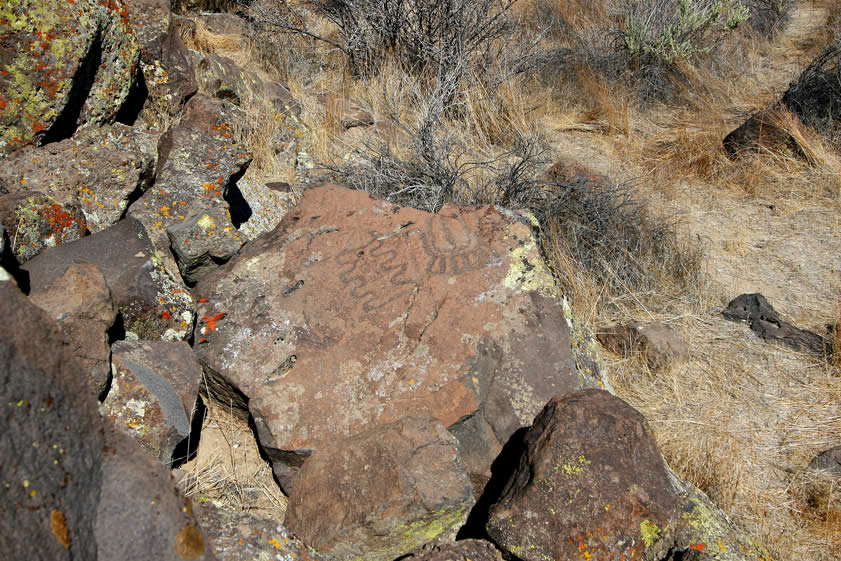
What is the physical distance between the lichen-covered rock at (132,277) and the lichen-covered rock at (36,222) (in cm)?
6

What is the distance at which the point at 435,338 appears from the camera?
2467mm

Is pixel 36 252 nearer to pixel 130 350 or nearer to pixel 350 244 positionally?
pixel 130 350

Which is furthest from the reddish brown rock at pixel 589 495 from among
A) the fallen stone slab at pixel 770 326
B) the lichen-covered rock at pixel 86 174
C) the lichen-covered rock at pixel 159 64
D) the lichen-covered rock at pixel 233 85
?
the lichen-covered rock at pixel 233 85

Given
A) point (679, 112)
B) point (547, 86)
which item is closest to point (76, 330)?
point (547, 86)

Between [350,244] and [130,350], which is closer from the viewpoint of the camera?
[130,350]

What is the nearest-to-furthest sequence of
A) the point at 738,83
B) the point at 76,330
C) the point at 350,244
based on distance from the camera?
the point at 76,330, the point at 350,244, the point at 738,83

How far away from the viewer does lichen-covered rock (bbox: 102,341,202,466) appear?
2180 millimetres

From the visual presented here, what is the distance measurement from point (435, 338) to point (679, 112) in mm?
4126

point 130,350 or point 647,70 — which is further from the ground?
point 130,350

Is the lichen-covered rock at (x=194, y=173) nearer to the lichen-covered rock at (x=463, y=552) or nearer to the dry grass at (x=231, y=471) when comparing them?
the dry grass at (x=231, y=471)

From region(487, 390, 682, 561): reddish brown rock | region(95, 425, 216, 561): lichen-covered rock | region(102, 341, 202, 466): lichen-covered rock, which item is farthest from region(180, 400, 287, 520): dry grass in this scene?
region(95, 425, 216, 561): lichen-covered rock

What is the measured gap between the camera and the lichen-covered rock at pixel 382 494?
1.90m

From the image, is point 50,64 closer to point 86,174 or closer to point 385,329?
point 86,174

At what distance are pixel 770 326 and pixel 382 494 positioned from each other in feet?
8.08
